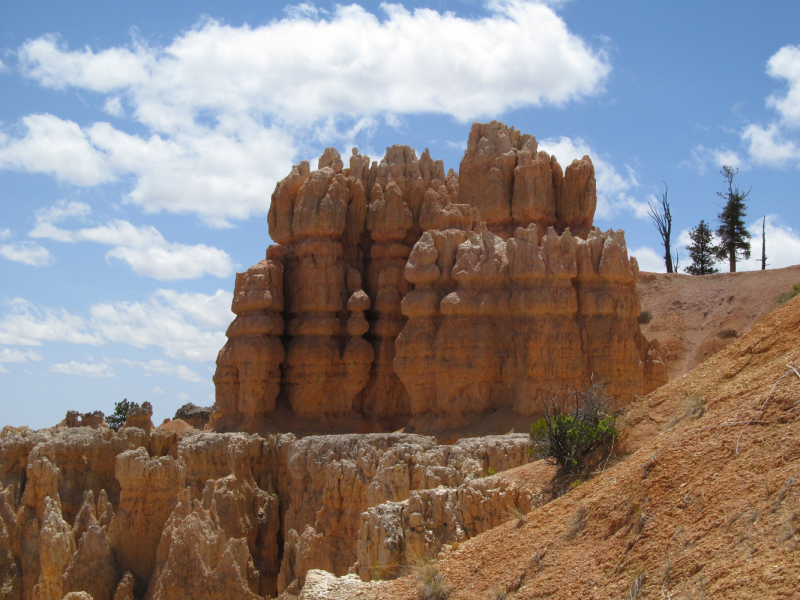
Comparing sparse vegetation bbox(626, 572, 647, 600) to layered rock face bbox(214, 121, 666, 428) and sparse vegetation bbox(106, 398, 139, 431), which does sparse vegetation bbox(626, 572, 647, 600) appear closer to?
layered rock face bbox(214, 121, 666, 428)

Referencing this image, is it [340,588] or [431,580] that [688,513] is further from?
[340,588]

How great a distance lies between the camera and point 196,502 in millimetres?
25531

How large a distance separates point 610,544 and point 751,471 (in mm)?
1643

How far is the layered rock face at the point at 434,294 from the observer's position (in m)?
27.8

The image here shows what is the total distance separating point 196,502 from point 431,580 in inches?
651

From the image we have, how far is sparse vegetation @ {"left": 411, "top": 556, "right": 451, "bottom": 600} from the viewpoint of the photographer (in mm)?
10203

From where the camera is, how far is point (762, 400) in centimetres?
915

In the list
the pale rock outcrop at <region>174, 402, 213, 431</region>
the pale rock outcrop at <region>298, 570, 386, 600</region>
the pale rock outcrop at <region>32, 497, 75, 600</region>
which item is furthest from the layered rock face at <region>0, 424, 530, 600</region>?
the pale rock outcrop at <region>174, 402, 213, 431</region>

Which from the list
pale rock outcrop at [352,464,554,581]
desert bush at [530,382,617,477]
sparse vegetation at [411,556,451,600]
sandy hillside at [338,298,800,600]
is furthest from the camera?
pale rock outcrop at [352,464,554,581]

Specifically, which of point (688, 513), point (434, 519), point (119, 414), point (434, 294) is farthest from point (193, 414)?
point (688, 513)

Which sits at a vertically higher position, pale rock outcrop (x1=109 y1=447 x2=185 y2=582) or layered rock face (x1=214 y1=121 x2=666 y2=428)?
layered rock face (x1=214 y1=121 x2=666 y2=428)

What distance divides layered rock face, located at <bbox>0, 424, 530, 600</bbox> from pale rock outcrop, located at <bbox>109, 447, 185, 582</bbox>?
3 centimetres

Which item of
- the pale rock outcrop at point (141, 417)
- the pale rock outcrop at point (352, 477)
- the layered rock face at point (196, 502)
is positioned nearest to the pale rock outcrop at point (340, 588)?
the pale rock outcrop at point (352, 477)

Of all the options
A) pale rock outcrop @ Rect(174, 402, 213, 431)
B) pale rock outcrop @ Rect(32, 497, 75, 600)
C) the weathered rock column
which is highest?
the weathered rock column
